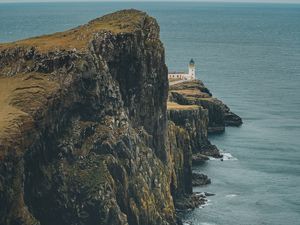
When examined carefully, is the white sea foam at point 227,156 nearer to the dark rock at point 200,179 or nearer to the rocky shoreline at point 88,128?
the dark rock at point 200,179

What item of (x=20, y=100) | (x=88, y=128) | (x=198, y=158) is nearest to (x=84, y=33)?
(x=88, y=128)

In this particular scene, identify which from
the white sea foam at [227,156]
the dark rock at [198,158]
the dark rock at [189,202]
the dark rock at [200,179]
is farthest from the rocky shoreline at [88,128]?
the white sea foam at [227,156]

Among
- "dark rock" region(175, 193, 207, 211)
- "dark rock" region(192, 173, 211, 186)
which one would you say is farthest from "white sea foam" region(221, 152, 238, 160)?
"dark rock" region(175, 193, 207, 211)

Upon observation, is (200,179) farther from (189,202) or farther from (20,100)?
(20,100)

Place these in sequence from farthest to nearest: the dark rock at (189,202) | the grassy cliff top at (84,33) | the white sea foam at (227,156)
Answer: the white sea foam at (227,156) → the dark rock at (189,202) → the grassy cliff top at (84,33)

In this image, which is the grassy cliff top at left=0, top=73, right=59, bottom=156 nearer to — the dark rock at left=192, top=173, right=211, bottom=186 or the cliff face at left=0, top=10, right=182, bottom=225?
the cliff face at left=0, top=10, right=182, bottom=225

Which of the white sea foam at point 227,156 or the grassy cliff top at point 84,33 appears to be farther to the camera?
the white sea foam at point 227,156

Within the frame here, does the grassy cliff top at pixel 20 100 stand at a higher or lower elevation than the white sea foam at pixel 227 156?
higher
